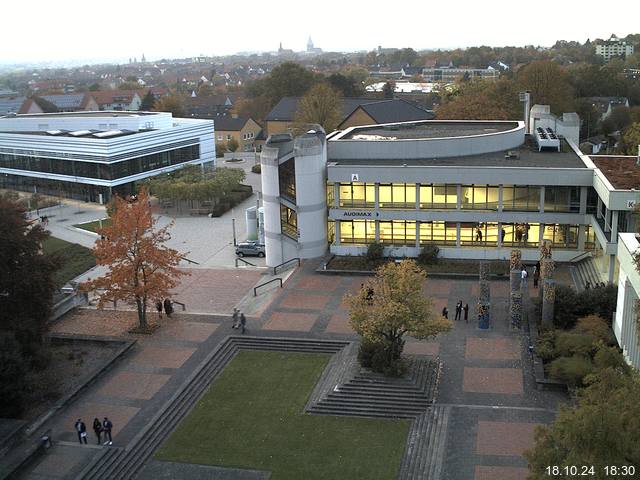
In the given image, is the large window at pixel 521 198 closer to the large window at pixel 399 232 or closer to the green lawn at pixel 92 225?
the large window at pixel 399 232

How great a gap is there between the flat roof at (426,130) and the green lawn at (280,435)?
2675 centimetres

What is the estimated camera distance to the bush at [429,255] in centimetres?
4562

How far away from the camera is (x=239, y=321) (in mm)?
36344

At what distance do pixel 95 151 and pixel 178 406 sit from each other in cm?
4940

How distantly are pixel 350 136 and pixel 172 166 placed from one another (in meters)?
31.7

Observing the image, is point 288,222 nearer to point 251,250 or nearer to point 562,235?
point 251,250

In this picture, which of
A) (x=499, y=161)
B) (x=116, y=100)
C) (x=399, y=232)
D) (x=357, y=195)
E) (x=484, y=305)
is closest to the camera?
(x=484, y=305)

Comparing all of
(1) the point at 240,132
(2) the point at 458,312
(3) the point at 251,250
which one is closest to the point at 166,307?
(3) the point at 251,250

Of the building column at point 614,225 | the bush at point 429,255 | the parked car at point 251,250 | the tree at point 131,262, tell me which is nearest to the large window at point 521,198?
the bush at point 429,255

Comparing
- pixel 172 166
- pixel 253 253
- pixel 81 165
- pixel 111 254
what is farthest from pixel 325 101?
pixel 111 254

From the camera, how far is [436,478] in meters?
23.7

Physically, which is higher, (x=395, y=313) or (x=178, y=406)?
(x=395, y=313)

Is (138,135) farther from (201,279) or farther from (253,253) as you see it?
(201,279)

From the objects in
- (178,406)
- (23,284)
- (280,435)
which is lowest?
(280,435)
